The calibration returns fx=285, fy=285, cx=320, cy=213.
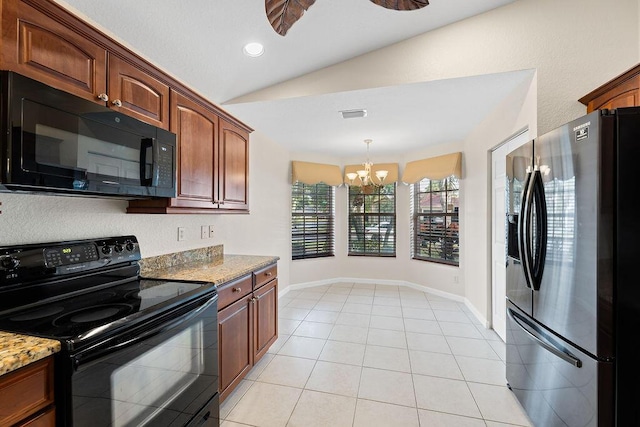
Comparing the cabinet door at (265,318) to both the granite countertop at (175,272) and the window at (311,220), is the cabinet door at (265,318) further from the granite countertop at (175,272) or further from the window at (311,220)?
the window at (311,220)

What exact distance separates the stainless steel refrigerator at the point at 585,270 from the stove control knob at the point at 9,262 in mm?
2687

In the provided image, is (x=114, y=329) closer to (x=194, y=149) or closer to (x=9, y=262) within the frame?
(x=9, y=262)

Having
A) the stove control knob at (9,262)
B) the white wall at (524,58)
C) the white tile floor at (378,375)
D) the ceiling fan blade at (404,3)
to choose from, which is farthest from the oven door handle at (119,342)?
the white wall at (524,58)

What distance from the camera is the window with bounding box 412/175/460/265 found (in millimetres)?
4566

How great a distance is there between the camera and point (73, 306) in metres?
1.37

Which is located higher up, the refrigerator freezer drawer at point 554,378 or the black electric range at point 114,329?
the black electric range at point 114,329

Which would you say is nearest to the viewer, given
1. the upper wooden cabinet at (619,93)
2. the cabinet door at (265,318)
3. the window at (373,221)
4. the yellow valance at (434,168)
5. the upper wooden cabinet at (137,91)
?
the upper wooden cabinet at (137,91)

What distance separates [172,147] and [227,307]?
3.77ft

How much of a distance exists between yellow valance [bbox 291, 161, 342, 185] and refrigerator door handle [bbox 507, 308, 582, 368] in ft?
11.8

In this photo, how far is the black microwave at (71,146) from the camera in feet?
3.51

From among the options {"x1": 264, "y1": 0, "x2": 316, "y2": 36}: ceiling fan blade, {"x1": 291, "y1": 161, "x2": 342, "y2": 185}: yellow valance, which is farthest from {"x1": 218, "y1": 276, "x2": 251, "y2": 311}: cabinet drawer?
{"x1": 291, "y1": 161, "x2": 342, "y2": 185}: yellow valance

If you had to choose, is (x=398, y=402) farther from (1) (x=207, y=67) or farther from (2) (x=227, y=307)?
(1) (x=207, y=67)

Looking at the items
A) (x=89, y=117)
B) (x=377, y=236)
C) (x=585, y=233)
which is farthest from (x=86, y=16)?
(x=377, y=236)

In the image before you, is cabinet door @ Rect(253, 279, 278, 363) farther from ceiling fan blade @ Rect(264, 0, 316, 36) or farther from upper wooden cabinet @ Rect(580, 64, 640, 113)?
upper wooden cabinet @ Rect(580, 64, 640, 113)
